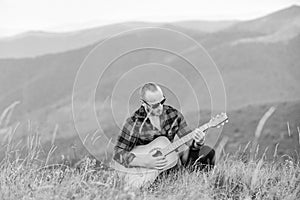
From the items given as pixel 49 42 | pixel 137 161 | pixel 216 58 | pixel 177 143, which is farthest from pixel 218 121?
pixel 49 42

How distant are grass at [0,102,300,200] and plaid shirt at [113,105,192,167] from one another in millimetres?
155

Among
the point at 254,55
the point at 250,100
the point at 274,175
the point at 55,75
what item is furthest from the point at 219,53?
the point at 274,175

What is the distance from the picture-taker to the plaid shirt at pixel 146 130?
2.87 metres

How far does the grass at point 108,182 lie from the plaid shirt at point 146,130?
6.1 inches

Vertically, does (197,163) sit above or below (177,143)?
below

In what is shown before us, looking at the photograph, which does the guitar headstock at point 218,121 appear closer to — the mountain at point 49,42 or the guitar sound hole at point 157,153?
the guitar sound hole at point 157,153

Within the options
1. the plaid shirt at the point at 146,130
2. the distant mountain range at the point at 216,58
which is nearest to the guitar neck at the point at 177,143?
the plaid shirt at the point at 146,130

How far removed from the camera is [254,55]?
28969 mm

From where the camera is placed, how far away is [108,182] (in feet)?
8.27

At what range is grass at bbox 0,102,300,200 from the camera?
2191mm

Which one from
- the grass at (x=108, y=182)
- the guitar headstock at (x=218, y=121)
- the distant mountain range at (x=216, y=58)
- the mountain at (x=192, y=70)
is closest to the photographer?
the grass at (x=108, y=182)

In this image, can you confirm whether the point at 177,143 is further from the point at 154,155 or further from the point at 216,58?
the point at 216,58

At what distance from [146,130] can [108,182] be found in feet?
1.49

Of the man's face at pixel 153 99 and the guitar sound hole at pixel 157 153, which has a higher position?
the man's face at pixel 153 99
